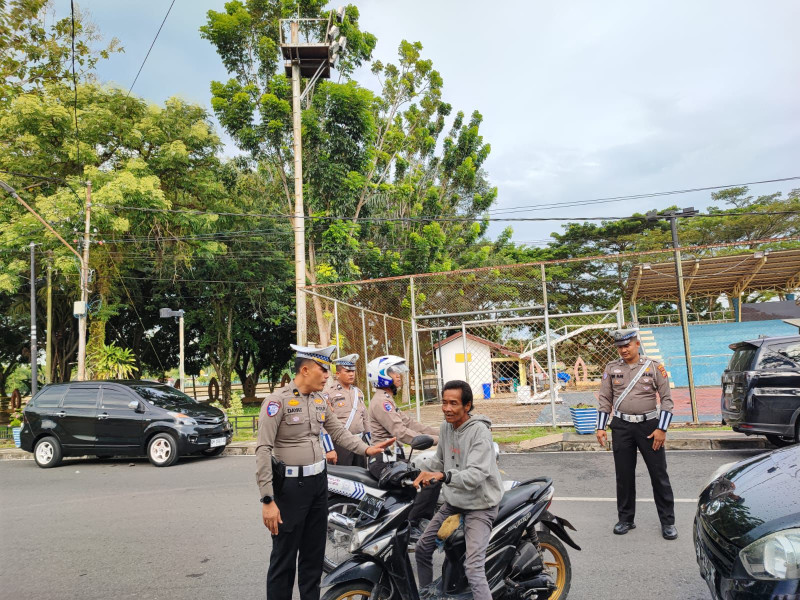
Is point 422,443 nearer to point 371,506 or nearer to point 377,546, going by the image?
A: point 371,506

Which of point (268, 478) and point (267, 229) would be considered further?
point (267, 229)

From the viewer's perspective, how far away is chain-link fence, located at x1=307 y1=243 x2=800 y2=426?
48.9ft

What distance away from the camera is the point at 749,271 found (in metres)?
20.1

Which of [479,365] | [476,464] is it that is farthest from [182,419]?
[479,365]

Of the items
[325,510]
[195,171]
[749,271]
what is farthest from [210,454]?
[749,271]

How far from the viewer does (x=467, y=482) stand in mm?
3098

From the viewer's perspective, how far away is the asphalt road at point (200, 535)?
4.22 meters

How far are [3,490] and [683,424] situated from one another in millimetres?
11882

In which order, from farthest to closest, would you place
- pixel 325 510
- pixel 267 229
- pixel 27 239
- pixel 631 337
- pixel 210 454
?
pixel 267 229, pixel 27 239, pixel 210 454, pixel 631 337, pixel 325 510

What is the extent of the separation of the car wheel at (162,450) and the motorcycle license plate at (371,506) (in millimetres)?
8204

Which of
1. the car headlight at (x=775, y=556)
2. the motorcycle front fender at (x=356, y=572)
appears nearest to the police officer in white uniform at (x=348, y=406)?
the motorcycle front fender at (x=356, y=572)

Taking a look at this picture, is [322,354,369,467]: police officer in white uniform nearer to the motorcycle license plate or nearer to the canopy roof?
the motorcycle license plate

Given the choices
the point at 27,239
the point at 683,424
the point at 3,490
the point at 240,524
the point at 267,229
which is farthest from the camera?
the point at 267,229

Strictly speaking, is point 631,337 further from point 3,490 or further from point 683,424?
point 3,490
